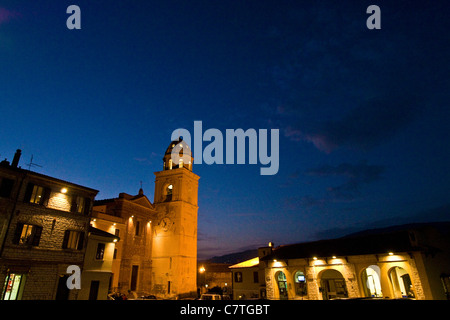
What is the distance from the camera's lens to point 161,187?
163 feet

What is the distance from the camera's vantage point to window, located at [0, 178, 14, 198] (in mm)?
22516

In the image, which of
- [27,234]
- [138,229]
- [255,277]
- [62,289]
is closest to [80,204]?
[27,234]

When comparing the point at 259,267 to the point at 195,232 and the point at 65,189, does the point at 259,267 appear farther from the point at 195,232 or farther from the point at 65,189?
the point at 65,189

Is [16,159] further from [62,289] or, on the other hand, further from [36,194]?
[62,289]

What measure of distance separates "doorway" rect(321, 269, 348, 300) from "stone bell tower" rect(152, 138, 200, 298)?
865 inches

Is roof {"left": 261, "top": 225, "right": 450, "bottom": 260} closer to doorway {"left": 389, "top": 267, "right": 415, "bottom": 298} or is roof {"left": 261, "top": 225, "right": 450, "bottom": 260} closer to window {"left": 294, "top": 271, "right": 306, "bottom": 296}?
window {"left": 294, "top": 271, "right": 306, "bottom": 296}

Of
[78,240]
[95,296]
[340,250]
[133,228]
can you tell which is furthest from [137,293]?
[340,250]

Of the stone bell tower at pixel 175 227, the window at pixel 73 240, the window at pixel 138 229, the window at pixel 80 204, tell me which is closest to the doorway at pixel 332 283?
the stone bell tower at pixel 175 227

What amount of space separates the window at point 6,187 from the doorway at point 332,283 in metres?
33.2

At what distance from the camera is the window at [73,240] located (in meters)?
25.6

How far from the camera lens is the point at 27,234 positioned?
23.3m

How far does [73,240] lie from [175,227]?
21.0 metres
